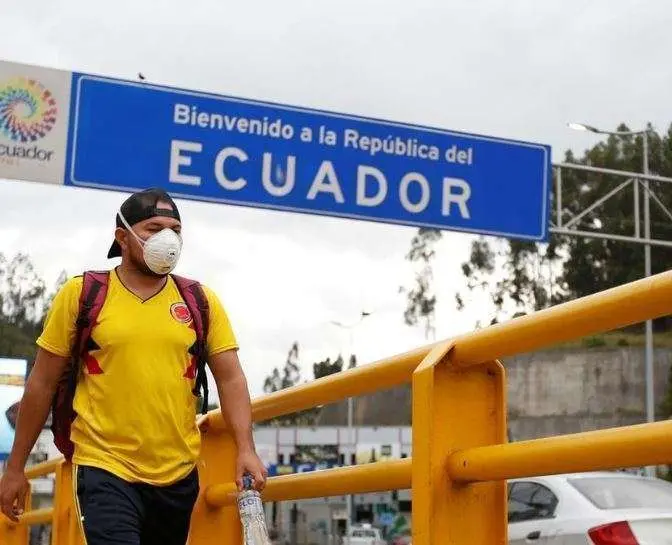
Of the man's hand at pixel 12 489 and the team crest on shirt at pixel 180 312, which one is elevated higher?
the team crest on shirt at pixel 180 312

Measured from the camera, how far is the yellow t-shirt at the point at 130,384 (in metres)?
3.66

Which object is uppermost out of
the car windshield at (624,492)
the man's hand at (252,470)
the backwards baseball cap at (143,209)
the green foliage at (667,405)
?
the green foliage at (667,405)

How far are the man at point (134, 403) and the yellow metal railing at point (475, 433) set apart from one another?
0.38 m

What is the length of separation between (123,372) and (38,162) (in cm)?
825

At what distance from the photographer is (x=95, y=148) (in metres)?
11.5

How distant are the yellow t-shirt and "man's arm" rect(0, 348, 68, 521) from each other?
67 millimetres

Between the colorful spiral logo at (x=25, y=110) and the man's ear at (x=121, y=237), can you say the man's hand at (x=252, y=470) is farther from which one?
the colorful spiral logo at (x=25, y=110)

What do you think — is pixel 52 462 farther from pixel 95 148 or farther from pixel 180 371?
pixel 95 148

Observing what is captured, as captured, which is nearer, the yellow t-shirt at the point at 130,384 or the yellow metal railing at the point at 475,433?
the yellow metal railing at the point at 475,433

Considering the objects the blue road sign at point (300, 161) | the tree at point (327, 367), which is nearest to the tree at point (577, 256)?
the tree at point (327, 367)

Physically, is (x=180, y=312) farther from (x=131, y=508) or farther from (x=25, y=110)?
(x=25, y=110)

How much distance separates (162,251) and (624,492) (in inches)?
233

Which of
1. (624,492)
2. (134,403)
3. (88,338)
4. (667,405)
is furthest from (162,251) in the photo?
(667,405)

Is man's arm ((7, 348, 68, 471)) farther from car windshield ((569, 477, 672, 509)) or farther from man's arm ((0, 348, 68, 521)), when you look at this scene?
car windshield ((569, 477, 672, 509))
